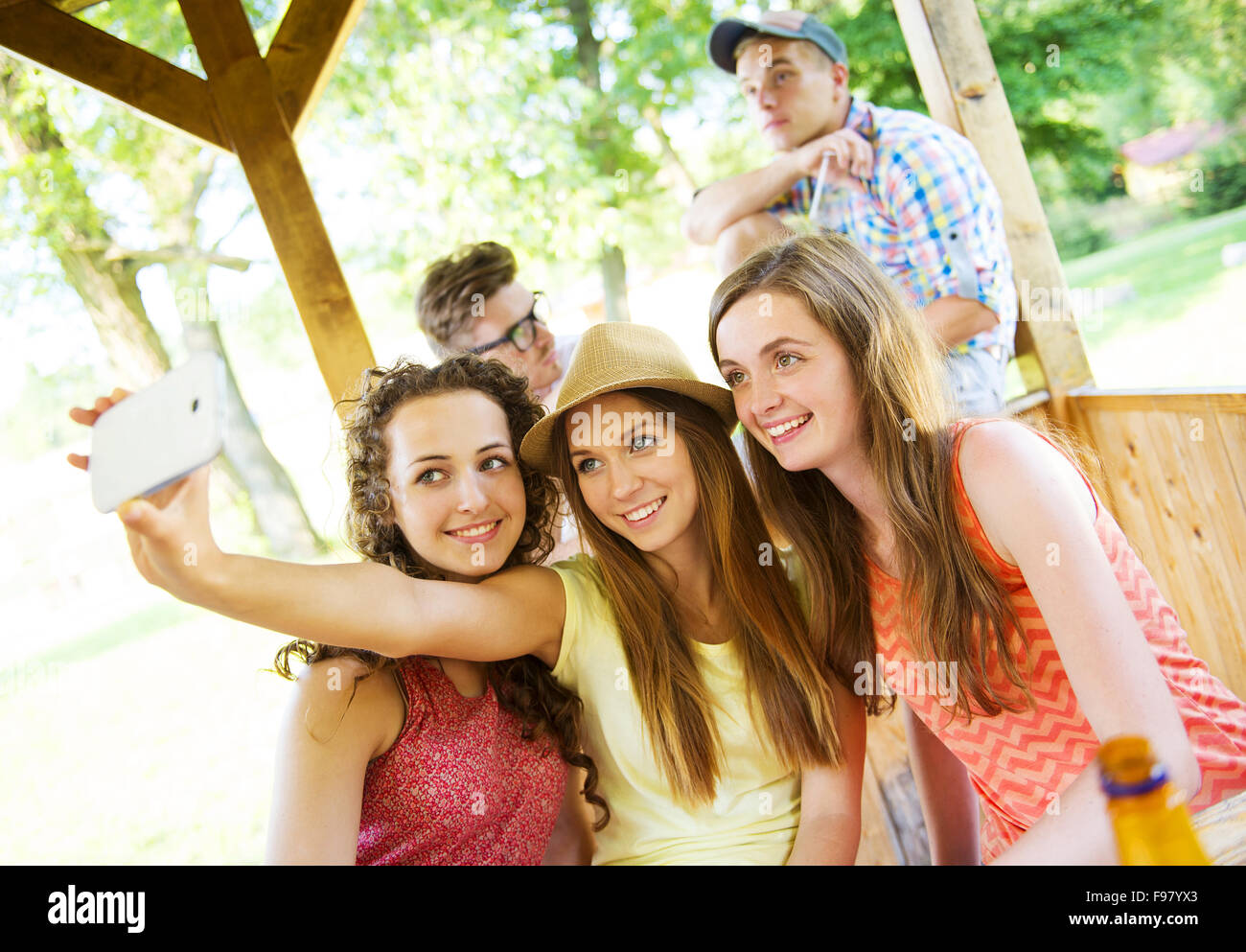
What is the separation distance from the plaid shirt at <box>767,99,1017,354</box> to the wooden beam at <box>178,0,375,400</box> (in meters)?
1.77

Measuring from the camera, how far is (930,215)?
2996mm

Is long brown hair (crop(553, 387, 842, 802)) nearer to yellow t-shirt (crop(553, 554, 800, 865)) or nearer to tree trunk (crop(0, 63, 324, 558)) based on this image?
yellow t-shirt (crop(553, 554, 800, 865))

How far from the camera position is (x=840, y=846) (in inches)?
72.8

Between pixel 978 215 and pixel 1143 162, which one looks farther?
pixel 1143 162

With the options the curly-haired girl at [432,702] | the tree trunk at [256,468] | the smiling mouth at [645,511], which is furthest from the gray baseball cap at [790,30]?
the tree trunk at [256,468]

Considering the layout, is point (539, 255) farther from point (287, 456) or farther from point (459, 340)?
point (459, 340)

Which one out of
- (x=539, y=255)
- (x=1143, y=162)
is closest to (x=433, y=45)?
(x=539, y=255)

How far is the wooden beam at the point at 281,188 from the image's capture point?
A: 2918 millimetres

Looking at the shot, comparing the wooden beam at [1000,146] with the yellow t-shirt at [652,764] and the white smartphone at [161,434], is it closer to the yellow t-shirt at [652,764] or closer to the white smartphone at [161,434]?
the yellow t-shirt at [652,764]

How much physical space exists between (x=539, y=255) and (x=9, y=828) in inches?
276

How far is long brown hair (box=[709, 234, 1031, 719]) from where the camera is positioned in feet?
5.63

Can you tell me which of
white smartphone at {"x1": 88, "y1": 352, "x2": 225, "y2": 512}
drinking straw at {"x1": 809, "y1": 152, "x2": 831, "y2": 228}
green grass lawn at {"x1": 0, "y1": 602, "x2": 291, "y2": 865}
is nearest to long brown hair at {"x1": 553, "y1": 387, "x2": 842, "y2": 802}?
white smartphone at {"x1": 88, "y1": 352, "x2": 225, "y2": 512}

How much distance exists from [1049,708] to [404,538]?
1355 mm

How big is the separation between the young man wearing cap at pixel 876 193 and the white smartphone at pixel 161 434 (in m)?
2.42
